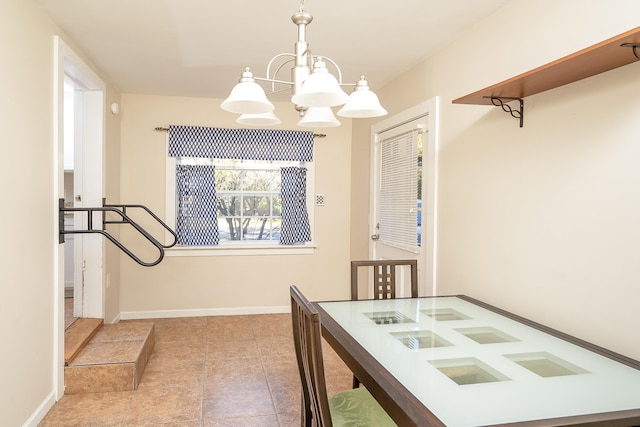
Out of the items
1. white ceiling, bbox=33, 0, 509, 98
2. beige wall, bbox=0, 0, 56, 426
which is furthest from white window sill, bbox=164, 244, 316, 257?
beige wall, bbox=0, 0, 56, 426

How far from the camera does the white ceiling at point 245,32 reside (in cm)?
251

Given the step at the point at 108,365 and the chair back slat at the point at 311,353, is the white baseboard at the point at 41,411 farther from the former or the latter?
the chair back slat at the point at 311,353

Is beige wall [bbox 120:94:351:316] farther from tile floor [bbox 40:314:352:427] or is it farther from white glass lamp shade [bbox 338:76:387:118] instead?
white glass lamp shade [bbox 338:76:387:118]

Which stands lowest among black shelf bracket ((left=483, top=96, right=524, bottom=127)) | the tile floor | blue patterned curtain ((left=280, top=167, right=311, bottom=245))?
the tile floor

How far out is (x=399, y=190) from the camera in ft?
12.5

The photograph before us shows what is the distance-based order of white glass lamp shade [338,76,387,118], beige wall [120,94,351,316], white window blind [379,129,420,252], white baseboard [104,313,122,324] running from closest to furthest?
white glass lamp shade [338,76,387,118] < white window blind [379,129,420,252] < white baseboard [104,313,122,324] < beige wall [120,94,351,316]

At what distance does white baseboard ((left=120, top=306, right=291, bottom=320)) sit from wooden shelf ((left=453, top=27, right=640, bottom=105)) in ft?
11.5

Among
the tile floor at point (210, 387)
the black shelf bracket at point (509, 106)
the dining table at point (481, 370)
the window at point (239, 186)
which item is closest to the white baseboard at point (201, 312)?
the tile floor at point (210, 387)

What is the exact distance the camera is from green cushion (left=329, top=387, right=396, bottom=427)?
5.75 ft

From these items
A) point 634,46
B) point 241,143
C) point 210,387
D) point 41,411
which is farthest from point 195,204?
point 634,46

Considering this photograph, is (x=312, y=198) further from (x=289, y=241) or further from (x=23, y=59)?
(x=23, y=59)

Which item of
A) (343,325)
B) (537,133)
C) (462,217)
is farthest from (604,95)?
(343,325)

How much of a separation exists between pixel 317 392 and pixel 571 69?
61.7 inches

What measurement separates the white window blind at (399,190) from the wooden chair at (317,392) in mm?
1808
